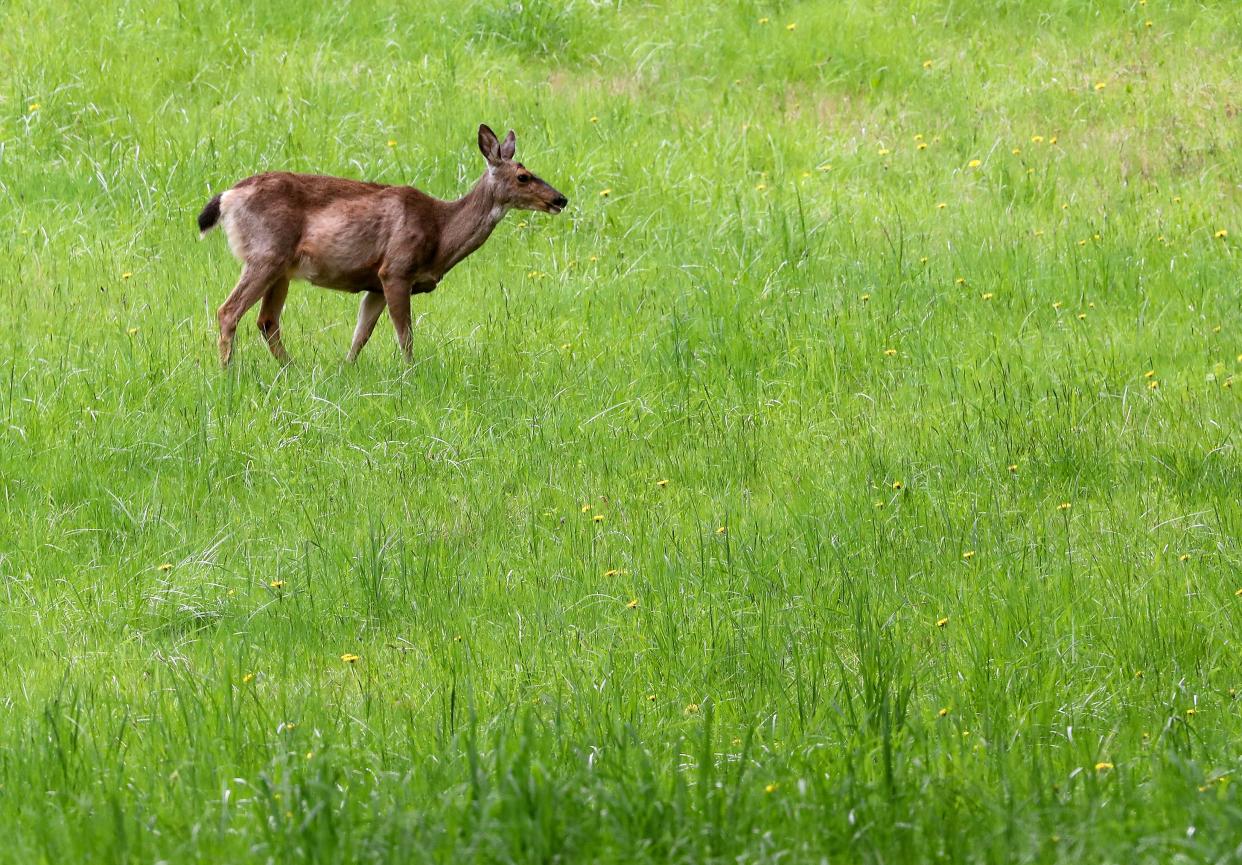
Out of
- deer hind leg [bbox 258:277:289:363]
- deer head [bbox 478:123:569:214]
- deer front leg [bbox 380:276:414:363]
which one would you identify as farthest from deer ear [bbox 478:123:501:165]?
deer hind leg [bbox 258:277:289:363]

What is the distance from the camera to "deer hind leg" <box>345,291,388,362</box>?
9492 mm

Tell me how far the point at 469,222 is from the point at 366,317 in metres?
0.86

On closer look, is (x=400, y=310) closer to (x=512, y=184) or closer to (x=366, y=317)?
(x=366, y=317)

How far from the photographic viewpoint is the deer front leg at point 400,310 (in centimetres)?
916

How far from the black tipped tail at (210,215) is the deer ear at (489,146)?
1.61m

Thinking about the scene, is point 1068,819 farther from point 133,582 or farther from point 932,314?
point 932,314

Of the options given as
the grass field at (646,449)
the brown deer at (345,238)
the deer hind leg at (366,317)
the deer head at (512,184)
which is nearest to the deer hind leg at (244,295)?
the brown deer at (345,238)

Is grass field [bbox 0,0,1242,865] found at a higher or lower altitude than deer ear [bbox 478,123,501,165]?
lower

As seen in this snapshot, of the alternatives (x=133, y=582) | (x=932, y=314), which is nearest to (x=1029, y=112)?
(x=932, y=314)

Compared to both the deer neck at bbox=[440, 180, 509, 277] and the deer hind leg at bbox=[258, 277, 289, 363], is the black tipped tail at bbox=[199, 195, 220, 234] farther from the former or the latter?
the deer neck at bbox=[440, 180, 509, 277]

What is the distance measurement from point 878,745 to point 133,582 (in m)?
3.30

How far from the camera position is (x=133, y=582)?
6.46 meters

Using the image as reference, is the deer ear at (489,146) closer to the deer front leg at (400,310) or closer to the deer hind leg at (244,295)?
the deer front leg at (400,310)

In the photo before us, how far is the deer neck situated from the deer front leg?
437mm
